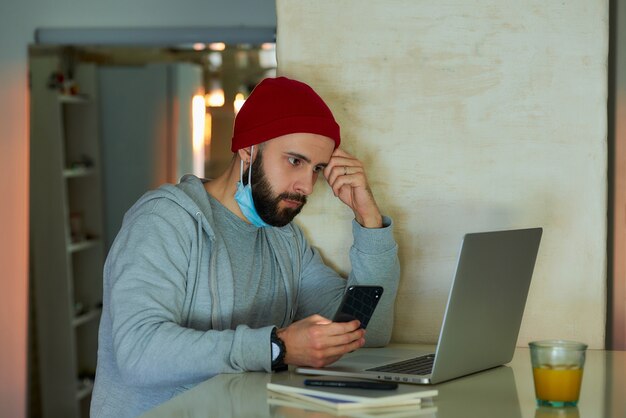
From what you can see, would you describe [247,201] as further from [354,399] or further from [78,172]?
[78,172]

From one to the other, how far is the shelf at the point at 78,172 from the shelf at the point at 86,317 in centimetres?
67

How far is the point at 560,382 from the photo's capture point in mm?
1373

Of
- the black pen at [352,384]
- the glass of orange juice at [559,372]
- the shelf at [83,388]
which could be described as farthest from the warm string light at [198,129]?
the glass of orange juice at [559,372]

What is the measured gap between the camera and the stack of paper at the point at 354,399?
134 centimetres

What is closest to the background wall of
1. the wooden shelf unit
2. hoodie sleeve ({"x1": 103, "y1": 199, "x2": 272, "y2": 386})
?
the wooden shelf unit

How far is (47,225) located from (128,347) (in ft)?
9.81

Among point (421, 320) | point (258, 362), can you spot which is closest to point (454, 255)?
point (421, 320)

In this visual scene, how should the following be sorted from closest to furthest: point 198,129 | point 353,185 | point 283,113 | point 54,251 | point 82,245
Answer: point 283,113, point 353,185, point 54,251, point 82,245, point 198,129

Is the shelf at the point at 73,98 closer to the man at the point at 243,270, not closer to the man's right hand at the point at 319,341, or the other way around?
the man at the point at 243,270

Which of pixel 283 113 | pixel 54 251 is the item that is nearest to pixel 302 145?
pixel 283 113

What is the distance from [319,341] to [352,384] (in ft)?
0.47

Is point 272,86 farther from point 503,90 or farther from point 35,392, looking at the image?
point 35,392

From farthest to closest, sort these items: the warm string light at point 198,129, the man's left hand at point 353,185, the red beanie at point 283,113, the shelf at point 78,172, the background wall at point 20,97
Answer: the warm string light at point 198,129 < the shelf at point 78,172 < the background wall at point 20,97 < the man's left hand at point 353,185 < the red beanie at point 283,113

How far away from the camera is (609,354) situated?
1.90 metres
